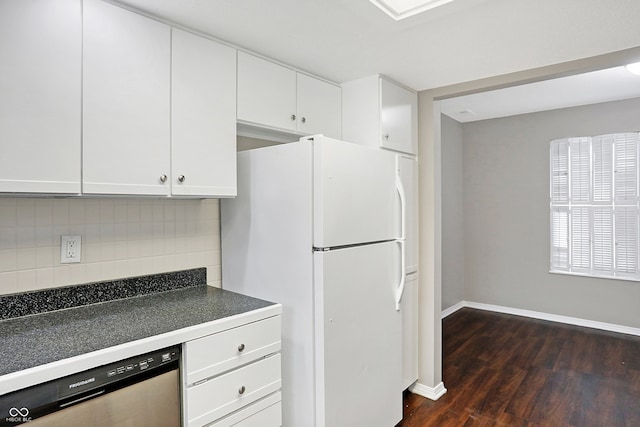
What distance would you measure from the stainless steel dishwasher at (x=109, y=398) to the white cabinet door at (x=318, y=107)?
1.49 m

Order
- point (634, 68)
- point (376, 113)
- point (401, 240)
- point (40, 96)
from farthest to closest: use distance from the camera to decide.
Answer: point (634, 68), point (376, 113), point (401, 240), point (40, 96)

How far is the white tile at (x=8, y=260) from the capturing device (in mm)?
1506

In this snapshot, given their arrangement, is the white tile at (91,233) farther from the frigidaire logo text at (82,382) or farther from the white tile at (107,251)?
the frigidaire logo text at (82,382)

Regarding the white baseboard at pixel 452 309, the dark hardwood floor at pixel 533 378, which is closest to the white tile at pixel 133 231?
the dark hardwood floor at pixel 533 378

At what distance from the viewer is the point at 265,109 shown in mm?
2068

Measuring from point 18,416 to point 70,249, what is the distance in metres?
0.82

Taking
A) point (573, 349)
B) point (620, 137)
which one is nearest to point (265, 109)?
point (573, 349)

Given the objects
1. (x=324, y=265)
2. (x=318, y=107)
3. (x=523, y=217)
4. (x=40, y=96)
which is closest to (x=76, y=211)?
(x=40, y=96)

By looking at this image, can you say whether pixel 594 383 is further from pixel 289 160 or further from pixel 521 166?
pixel 289 160

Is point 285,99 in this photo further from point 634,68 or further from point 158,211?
point 634,68

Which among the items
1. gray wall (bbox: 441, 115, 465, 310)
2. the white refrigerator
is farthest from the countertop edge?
gray wall (bbox: 441, 115, 465, 310)

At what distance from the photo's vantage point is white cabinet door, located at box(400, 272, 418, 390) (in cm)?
266

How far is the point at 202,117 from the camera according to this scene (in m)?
1.80

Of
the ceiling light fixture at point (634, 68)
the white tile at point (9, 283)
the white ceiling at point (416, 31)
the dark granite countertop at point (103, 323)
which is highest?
the ceiling light fixture at point (634, 68)
